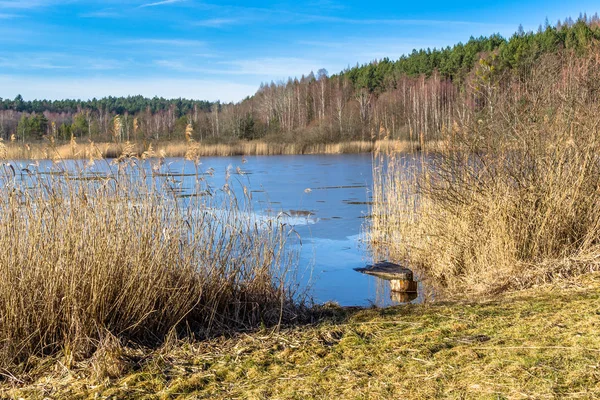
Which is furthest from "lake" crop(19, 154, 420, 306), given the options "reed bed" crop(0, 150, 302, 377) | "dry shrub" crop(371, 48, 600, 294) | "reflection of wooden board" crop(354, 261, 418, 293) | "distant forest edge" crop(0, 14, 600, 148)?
"distant forest edge" crop(0, 14, 600, 148)

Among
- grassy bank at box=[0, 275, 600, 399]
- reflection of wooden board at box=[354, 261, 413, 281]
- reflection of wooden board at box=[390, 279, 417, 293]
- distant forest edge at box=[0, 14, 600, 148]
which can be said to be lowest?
reflection of wooden board at box=[390, 279, 417, 293]

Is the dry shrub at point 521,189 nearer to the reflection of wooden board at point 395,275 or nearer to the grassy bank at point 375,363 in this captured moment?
the reflection of wooden board at point 395,275

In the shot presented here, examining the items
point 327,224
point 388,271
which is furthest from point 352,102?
point 388,271

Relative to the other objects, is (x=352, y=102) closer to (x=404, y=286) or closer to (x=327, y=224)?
(x=327, y=224)

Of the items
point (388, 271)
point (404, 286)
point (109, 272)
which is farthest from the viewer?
point (388, 271)

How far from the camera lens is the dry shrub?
18.6ft

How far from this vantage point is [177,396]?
3.11m

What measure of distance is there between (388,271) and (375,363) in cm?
353

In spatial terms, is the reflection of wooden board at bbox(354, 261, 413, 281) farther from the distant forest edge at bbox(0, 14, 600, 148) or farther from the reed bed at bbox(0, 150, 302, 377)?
the distant forest edge at bbox(0, 14, 600, 148)

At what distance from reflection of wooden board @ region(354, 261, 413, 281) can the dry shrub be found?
1.16 ft

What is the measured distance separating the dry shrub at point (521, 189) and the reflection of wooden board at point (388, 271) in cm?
35

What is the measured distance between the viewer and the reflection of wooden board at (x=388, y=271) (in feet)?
21.4

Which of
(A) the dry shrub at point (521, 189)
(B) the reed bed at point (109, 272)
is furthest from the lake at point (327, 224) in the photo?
(A) the dry shrub at point (521, 189)

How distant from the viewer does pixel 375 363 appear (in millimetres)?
3348
